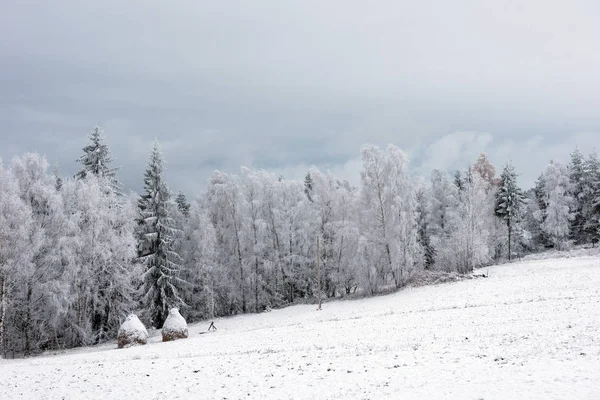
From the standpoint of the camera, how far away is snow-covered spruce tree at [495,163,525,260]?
58.2 metres

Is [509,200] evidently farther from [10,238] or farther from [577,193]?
[10,238]

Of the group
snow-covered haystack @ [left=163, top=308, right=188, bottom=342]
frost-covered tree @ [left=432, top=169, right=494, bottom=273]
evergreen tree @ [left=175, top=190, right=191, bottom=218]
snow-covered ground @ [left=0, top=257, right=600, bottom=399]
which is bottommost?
snow-covered haystack @ [left=163, top=308, right=188, bottom=342]

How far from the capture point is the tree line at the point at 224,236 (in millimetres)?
34438

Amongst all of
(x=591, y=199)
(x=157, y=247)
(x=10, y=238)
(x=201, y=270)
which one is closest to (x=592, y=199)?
(x=591, y=199)

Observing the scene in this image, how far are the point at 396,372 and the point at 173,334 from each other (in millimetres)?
22034

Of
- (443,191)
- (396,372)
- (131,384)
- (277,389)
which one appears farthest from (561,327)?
(443,191)

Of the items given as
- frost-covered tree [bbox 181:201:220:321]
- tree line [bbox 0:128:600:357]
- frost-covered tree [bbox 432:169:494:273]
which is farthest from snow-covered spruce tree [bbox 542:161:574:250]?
frost-covered tree [bbox 181:201:220:321]

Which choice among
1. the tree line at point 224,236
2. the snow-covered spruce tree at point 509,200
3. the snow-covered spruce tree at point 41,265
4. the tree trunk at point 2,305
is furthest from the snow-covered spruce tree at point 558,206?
the tree trunk at point 2,305

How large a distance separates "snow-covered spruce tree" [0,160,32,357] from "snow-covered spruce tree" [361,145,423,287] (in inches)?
1234

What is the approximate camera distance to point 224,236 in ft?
167

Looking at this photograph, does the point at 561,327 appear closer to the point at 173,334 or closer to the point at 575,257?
the point at 173,334

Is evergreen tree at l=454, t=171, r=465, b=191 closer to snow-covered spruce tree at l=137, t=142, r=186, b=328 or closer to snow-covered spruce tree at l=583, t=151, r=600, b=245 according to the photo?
snow-covered spruce tree at l=583, t=151, r=600, b=245

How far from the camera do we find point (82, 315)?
38.2 meters

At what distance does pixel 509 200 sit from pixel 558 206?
267 inches
